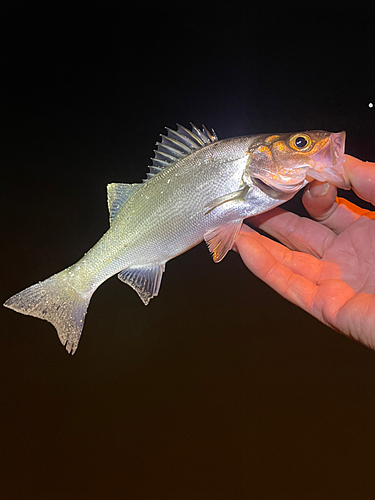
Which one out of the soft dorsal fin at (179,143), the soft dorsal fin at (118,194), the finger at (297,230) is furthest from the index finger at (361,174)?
the soft dorsal fin at (118,194)

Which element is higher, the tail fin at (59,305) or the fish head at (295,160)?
the fish head at (295,160)

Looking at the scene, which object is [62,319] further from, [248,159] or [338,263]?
[338,263]

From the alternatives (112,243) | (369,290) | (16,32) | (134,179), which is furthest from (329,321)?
(16,32)

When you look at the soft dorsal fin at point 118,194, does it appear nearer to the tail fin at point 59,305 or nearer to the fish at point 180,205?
the fish at point 180,205

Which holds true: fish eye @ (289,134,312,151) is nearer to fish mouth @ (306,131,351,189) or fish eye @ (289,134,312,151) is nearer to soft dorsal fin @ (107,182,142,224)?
fish mouth @ (306,131,351,189)

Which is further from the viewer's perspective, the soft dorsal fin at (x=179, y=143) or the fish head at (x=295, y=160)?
the soft dorsal fin at (x=179, y=143)

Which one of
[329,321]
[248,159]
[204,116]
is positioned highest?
[204,116]

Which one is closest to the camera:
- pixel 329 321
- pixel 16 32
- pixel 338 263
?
pixel 329 321

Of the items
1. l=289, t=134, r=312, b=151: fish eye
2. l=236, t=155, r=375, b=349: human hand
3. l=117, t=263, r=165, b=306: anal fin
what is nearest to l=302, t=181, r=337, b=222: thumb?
l=236, t=155, r=375, b=349: human hand
